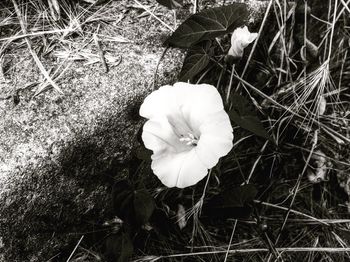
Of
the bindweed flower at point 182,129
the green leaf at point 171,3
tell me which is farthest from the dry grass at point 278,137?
the bindweed flower at point 182,129

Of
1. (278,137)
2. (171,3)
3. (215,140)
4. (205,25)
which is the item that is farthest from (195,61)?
(278,137)

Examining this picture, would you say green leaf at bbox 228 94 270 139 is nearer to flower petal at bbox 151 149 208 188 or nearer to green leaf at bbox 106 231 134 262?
flower petal at bbox 151 149 208 188

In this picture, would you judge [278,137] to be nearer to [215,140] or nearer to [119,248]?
[215,140]

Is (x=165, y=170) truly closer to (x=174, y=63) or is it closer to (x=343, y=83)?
(x=174, y=63)

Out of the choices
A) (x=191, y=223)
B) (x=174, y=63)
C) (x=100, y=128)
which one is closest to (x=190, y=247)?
(x=191, y=223)

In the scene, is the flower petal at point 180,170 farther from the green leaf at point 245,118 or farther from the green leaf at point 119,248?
the green leaf at point 119,248

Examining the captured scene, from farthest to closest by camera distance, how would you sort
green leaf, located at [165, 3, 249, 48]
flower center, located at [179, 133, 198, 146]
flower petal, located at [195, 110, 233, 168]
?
green leaf, located at [165, 3, 249, 48]
flower center, located at [179, 133, 198, 146]
flower petal, located at [195, 110, 233, 168]

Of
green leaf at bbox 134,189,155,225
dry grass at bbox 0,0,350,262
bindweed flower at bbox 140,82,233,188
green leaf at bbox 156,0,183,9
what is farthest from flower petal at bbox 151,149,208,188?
green leaf at bbox 156,0,183,9
